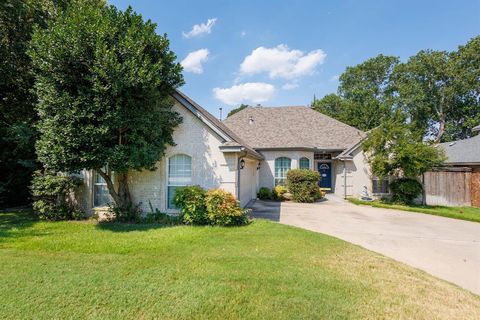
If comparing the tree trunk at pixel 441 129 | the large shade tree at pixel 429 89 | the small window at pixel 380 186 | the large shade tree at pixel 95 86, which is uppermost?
the large shade tree at pixel 429 89

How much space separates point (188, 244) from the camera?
6.48 m

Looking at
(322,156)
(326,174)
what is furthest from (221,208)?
(326,174)

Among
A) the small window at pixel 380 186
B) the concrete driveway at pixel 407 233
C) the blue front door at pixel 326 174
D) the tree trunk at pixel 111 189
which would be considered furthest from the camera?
the blue front door at pixel 326 174

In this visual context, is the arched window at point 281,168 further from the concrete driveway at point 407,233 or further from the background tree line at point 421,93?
the background tree line at point 421,93

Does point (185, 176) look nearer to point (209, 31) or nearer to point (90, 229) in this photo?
point (90, 229)

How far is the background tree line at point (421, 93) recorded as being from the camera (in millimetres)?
30391

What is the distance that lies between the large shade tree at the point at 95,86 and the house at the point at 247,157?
1.73 metres

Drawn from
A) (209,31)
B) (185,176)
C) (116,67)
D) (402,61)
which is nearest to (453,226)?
(185,176)

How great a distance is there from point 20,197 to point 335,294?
16.9 meters

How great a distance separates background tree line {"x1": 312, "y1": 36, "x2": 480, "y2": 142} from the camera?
1196 inches

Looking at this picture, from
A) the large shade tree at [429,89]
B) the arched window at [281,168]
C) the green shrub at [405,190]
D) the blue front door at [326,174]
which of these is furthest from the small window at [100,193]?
the large shade tree at [429,89]

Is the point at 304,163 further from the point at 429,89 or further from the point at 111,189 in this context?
the point at 429,89

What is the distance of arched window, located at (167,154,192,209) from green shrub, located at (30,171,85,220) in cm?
377

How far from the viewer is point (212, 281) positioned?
4.39 metres
